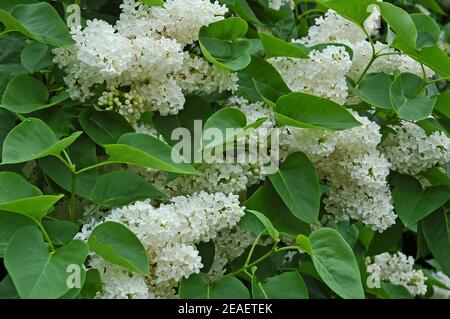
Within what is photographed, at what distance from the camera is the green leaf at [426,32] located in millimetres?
1382

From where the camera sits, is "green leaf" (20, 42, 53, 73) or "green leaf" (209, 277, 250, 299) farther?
"green leaf" (20, 42, 53, 73)

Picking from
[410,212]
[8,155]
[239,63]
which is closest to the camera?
[8,155]

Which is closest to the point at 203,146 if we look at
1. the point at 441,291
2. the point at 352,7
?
the point at 352,7

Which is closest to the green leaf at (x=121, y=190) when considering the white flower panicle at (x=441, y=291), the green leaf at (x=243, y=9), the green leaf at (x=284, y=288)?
the green leaf at (x=284, y=288)

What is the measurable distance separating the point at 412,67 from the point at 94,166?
2.21 ft

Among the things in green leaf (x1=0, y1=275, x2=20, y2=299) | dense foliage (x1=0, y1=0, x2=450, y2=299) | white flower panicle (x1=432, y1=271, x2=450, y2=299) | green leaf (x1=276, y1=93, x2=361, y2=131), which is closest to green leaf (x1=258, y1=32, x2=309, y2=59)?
dense foliage (x1=0, y1=0, x2=450, y2=299)

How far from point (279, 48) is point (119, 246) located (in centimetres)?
49

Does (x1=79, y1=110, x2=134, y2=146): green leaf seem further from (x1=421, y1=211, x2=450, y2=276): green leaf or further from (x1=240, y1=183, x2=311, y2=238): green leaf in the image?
(x1=421, y1=211, x2=450, y2=276): green leaf

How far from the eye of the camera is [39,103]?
1229 mm

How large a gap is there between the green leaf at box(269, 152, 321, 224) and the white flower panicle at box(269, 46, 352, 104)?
0.12m

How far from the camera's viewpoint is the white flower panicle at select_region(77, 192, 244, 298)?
1051mm

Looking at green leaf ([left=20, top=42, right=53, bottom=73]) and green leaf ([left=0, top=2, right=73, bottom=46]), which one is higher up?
green leaf ([left=0, top=2, right=73, bottom=46])
